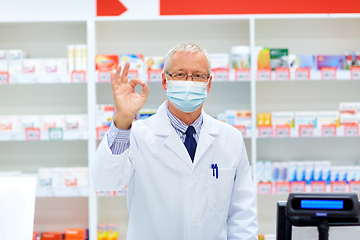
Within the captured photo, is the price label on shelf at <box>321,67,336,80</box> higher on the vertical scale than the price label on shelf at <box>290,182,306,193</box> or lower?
higher

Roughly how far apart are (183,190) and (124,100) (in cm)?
54

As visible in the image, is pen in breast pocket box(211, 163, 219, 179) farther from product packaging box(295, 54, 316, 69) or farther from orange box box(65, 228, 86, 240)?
orange box box(65, 228, 86, 240)

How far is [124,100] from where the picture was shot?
134cm

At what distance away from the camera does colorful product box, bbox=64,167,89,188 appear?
317 cm

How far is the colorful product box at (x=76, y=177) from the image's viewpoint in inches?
125

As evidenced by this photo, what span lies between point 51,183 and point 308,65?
8.97 ft

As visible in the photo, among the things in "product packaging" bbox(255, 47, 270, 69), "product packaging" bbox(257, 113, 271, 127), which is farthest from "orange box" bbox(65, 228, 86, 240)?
"product packaging" bbox(255, 47, 270, 69)

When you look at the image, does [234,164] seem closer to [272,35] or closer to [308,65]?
[308,65]

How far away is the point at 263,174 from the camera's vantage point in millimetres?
3191

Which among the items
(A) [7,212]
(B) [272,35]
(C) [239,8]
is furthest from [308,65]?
(A) [7,212]

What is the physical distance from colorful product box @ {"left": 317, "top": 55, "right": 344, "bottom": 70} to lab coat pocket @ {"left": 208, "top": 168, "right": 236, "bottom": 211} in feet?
6.92

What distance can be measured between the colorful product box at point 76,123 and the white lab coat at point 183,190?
1.65 metres

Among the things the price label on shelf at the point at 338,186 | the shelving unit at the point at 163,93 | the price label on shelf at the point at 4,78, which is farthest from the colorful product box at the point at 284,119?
the price label on shelf at the point at 4,78

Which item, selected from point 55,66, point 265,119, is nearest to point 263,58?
point 265,119
